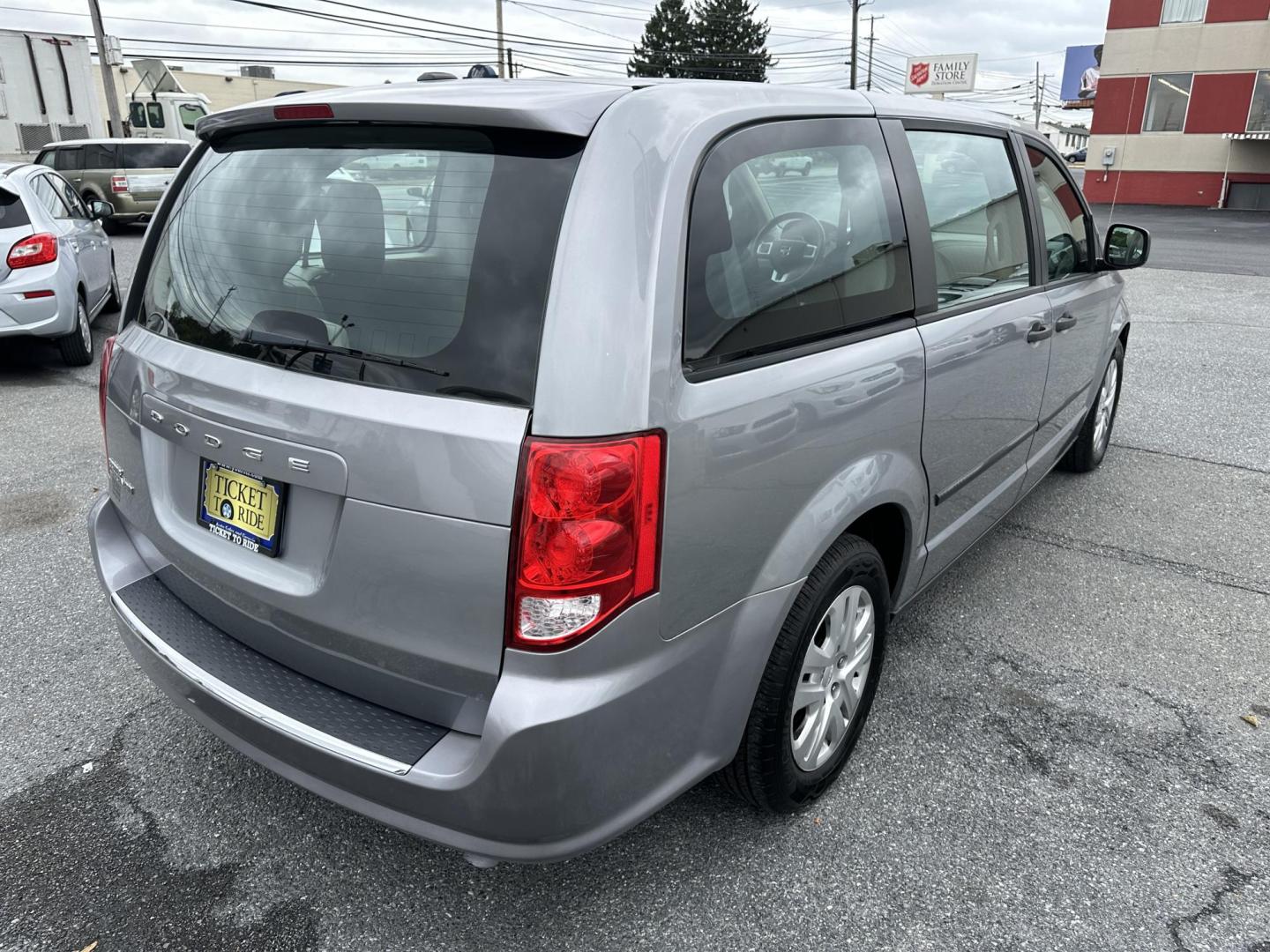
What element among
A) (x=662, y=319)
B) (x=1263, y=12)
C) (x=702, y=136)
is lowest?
(x=662, y=319)

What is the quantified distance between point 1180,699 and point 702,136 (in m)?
2.42

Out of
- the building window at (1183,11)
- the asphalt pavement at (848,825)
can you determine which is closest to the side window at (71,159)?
the asphalt pavement at (848,825)

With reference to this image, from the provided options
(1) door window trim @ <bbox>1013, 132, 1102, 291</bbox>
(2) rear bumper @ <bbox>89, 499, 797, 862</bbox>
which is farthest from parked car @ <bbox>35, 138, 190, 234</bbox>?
(2) rear bumper @ <bbox>89, 499, 797, 862</bbox>

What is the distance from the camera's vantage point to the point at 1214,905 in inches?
86.9

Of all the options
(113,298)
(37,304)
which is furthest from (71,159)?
(37,304)

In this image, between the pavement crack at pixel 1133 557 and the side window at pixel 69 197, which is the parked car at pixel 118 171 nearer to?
the side window at pixel 69 197

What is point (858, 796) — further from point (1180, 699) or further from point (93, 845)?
point (93, 845)

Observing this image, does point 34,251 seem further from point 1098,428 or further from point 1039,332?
point 1098,428

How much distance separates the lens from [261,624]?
6.87 ft

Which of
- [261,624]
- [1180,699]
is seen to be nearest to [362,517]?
[261,624]

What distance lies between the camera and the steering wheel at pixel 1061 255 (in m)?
3.65

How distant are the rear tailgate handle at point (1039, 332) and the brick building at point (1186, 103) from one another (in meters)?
32.2

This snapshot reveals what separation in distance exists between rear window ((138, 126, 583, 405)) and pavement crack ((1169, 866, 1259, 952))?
1.87 m

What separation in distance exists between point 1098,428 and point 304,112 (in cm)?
430
